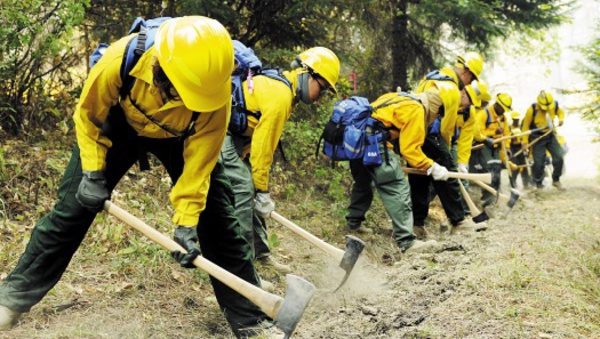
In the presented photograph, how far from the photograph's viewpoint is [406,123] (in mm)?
6227

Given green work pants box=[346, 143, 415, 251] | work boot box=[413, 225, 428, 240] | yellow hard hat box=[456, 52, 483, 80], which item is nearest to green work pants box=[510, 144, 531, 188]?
yellow hard hat box=[456, 52, 483, 80]

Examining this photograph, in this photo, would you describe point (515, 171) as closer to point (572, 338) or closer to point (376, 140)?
point (376, 140)

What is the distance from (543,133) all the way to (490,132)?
6.16 ft

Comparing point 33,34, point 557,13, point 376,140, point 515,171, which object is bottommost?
point 515,171

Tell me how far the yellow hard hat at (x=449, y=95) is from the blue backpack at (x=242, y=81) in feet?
8.50

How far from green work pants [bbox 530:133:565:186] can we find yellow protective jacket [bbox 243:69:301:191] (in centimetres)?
969

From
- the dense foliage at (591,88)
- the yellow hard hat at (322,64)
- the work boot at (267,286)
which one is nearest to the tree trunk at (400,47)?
the dense foliage at (591,88)

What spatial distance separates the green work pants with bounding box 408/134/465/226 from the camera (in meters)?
7.44

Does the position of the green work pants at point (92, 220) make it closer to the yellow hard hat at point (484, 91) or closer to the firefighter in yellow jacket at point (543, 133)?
the yellow hard hat at point (484, 91)

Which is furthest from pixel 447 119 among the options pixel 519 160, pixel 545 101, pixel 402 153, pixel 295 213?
pixel 519 160

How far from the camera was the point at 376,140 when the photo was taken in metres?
6.29

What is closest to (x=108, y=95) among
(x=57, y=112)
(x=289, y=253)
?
(x=289, y=253)

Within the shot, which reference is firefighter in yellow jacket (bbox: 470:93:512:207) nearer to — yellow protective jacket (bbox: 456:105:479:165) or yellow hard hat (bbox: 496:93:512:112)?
yellow hard hat (bbox: 496:93:512:112)

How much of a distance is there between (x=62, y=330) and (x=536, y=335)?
296 cm
